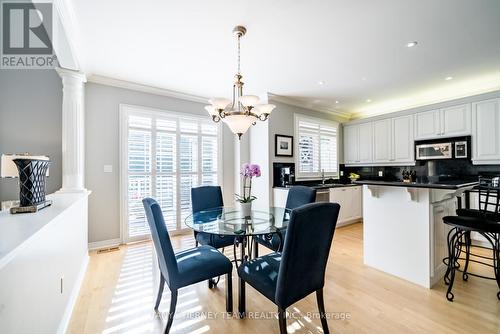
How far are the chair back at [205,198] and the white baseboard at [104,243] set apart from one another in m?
1.59


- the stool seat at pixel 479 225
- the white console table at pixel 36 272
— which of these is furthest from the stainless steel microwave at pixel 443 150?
the white console table at pixel 36 272

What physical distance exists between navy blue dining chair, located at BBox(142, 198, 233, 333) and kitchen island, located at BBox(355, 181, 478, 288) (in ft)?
6.24

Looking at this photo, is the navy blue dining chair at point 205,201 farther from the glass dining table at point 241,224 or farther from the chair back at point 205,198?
the glass dining table at point 241,224

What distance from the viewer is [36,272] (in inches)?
46.3

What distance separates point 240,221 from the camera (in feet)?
6.91

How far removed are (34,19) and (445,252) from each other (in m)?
4.88

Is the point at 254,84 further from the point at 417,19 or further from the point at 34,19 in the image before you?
the point at 34,19

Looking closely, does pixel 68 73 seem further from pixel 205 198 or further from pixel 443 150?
pixel 443 150

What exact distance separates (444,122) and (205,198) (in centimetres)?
438

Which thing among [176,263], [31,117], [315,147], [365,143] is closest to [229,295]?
[176,263]

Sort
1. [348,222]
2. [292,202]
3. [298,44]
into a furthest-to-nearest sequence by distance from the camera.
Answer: [348,222] < [292,202] < [298,44]

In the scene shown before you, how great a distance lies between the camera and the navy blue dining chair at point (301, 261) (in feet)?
4.15

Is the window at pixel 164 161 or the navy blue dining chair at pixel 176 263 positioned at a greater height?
the window at pixel 164 161

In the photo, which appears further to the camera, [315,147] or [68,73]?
[315,147]
